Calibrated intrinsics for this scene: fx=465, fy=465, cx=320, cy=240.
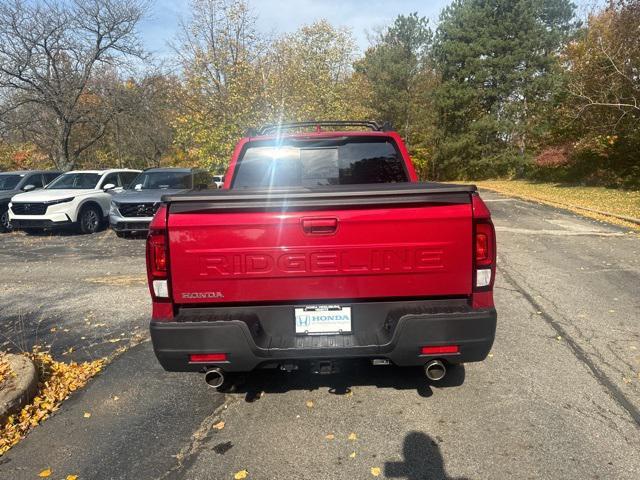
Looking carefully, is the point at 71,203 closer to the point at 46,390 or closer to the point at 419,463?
the point at 46,390

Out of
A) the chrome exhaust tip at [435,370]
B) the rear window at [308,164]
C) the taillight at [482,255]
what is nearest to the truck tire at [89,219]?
the rear window at [308,164]

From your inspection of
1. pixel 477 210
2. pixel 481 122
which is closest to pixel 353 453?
pixel 477 210

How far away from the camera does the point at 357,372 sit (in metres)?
3.93

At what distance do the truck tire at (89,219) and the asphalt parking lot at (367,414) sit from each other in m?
7.32

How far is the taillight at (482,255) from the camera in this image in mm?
2826

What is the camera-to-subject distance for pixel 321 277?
2848 mm

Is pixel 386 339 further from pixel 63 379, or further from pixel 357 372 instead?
pixel 63 379

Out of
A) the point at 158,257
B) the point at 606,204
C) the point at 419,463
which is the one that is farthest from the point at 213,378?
the point at 606,204

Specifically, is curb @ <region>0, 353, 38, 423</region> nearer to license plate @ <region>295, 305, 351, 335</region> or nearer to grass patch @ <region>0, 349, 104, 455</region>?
grass patch @ <region>0, 349, 104, 455</region>

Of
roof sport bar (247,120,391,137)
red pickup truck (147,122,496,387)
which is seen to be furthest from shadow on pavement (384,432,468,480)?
roof sport bar (247,120,391,137)

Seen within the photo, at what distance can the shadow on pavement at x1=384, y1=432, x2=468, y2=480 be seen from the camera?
2619 mm

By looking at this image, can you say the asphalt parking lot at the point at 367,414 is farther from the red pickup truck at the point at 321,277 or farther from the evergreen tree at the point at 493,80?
the evergreen tree at the point at 493,80

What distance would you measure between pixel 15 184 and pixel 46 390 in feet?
44.6

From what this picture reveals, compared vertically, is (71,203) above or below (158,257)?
below
